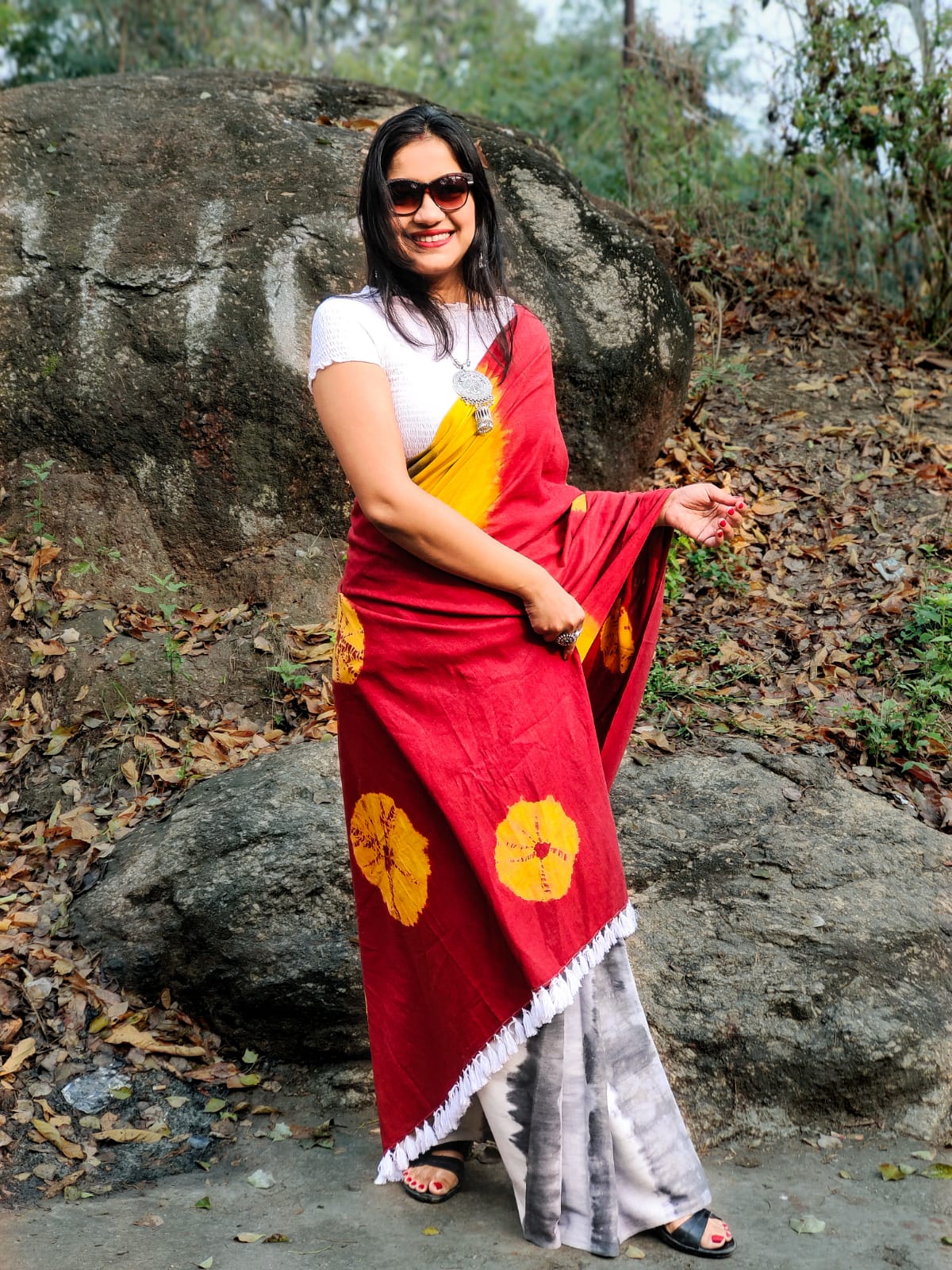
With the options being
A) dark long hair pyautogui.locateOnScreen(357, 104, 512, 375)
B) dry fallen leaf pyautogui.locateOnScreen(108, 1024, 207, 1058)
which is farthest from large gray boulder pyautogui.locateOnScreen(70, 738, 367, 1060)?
dark long hair pyautogui.locateOnScreen(357, 104, 512, 375)

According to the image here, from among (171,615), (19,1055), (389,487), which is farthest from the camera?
(171,615)

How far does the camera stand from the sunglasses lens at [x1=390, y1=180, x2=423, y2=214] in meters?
2.29

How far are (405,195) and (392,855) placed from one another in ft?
4.43

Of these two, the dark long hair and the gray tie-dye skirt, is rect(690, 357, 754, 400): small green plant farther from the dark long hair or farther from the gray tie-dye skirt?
the gray tie-dye skirt

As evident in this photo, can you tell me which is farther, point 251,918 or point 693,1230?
point 251,918

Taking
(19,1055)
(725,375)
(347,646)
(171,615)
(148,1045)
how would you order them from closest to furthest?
(347,646)
(19,1055)
(148,1045)
(171,615)
(725,375)

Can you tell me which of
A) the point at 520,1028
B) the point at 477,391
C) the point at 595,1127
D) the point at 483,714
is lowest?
the point at 595,1127

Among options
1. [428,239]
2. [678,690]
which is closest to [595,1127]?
[428,239]

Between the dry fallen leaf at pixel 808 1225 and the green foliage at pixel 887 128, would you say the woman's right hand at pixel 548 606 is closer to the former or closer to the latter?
the dry fallen leaf at pixel 808 1225

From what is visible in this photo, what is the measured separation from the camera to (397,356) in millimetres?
2287

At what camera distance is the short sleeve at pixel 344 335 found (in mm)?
2246

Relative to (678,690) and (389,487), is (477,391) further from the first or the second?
(678,690)

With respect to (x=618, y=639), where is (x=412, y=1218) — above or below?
below

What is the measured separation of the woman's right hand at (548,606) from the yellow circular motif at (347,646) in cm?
36
